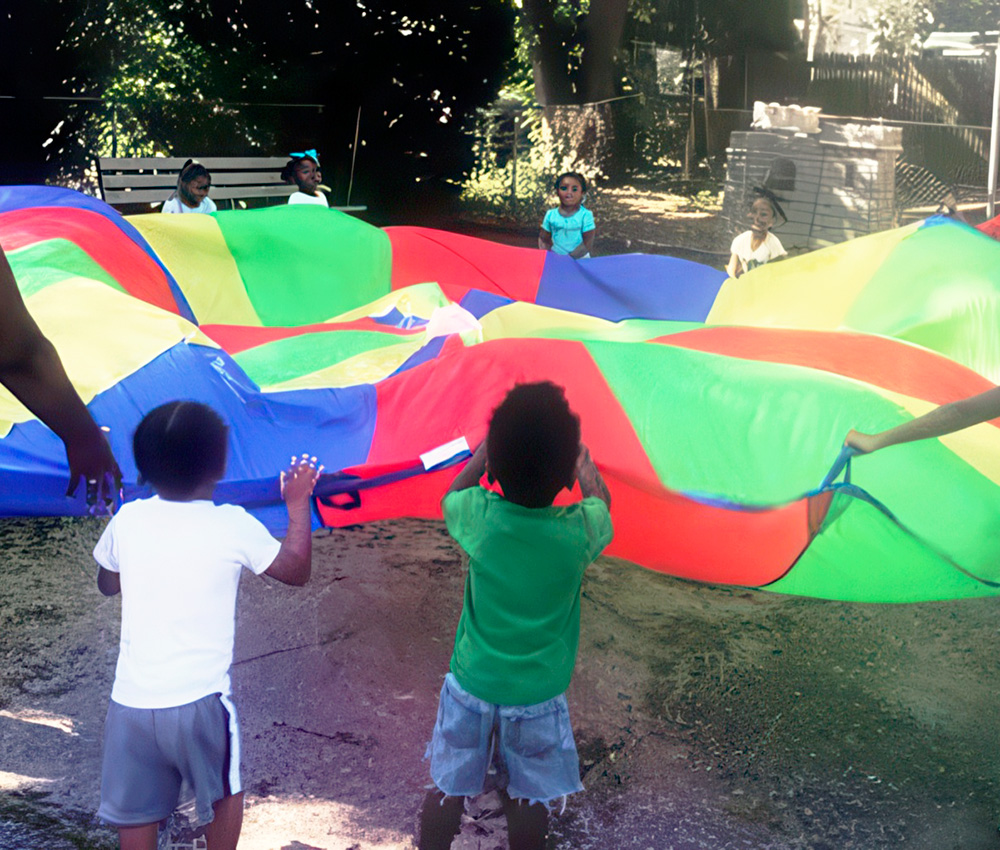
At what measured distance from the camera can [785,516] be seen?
2.38 metres

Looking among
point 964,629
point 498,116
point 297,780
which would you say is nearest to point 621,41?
point 498,116

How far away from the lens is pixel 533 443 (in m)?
1.76

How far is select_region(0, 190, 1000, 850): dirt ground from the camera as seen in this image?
2.31 meters

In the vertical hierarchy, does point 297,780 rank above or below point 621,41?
below

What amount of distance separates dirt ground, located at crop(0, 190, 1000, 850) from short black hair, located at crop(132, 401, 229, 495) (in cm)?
91

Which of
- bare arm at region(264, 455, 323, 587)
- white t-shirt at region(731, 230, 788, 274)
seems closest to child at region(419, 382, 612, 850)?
bare arm at region(264, 455, 323, 587)

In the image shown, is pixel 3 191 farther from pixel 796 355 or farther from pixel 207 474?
pixel 796 355

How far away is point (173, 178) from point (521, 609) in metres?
8.89

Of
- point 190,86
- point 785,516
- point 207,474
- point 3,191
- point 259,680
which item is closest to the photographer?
point 207,474

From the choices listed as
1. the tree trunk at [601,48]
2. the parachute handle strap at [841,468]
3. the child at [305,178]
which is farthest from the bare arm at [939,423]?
the tree trunk at [601,48]

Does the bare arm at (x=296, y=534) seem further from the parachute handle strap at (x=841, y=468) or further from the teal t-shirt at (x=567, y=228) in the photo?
the teal t-shirt at (x=567, y=228)

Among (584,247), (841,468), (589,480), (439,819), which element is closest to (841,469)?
(841,468)

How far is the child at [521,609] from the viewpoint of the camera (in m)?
1.78

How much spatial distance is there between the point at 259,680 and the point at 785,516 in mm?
1470
